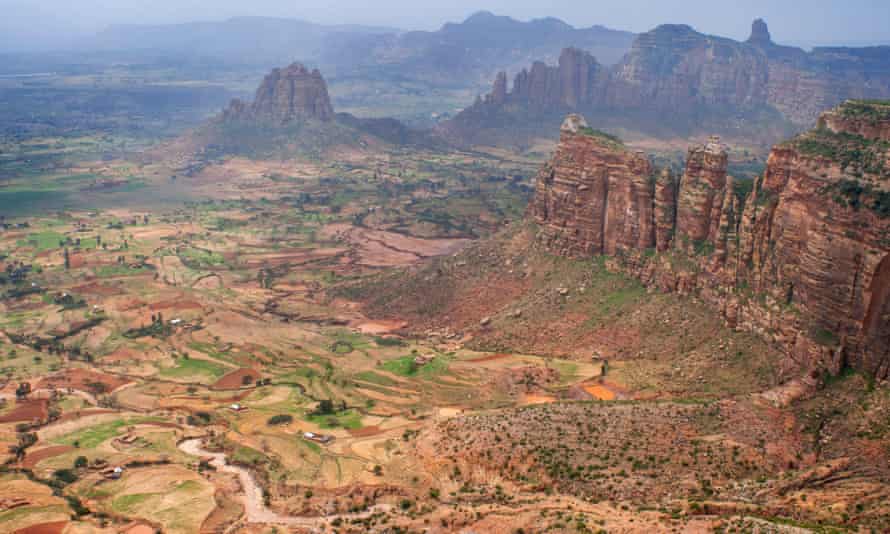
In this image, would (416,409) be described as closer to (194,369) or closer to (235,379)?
(235,379)

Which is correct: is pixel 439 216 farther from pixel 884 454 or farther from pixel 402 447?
pixel 884 454

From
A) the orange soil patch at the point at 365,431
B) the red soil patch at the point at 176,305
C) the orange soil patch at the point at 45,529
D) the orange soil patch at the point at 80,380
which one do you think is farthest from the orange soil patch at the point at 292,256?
the orange soil patch at the point at 45,529

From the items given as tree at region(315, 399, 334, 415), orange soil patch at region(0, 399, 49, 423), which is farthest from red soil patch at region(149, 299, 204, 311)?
tree at region(315, 399, 334, 415)

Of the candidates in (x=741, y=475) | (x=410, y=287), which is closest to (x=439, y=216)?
(x=410, y=287)

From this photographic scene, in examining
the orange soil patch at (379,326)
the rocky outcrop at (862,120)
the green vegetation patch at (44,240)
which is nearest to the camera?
the rocky outcrop at (862,120)

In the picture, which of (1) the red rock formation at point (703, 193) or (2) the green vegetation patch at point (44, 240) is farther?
(2) the green vegetation patch at point (44, 240)

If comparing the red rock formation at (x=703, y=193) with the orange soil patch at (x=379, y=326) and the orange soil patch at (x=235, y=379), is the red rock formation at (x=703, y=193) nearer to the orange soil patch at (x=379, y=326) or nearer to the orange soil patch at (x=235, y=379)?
the orange soil patch at (x=379, y=326)

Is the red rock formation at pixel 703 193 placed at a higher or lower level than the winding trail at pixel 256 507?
higher

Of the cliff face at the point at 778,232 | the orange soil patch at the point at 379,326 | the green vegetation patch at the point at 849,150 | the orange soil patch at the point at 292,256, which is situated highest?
the green vegetation patch at the point at 849,150
